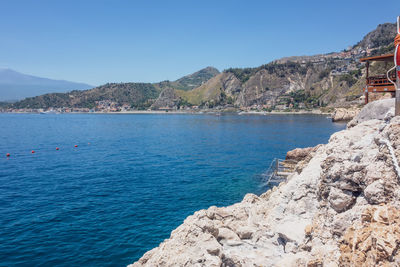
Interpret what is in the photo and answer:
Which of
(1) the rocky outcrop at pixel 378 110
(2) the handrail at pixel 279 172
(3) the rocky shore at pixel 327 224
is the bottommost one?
(2) the handrail at pixel 279 172

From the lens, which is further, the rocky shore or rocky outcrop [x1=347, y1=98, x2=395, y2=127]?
rocky outcrop [x1=347, y1=98, x2=395, y2=127]

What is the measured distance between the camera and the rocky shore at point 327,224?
590cm

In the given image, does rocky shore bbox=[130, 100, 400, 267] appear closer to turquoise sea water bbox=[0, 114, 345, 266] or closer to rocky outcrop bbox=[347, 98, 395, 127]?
rocky outcrop bbox=[347, 98, 395, 127]

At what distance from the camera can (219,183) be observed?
2553 centimetres

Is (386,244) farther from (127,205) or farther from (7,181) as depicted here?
(7,181)

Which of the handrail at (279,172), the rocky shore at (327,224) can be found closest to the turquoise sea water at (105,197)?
the handrail at (279,172)

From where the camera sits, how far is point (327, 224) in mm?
7809

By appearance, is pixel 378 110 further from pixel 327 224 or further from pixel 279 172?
pixel 279 172

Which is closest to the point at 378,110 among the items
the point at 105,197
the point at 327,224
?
the point at 327,224

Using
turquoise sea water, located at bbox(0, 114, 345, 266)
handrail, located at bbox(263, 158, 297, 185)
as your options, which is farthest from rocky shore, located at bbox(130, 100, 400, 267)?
handrail, located at bbox(263, 158, 297, 185)

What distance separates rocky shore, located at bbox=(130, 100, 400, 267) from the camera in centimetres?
590

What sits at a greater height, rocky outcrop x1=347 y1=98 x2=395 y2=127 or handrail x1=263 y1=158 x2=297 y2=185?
rocky outcrop x1=347 y1=98 x2=395 y2=127

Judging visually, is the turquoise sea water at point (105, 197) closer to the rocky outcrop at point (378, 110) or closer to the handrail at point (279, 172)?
the handrail at point (279, 172)

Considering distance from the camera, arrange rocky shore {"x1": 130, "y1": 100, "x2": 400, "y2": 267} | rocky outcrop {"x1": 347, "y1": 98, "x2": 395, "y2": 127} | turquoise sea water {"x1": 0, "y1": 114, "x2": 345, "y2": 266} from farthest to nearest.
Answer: rocky outcrop {"x1": 347, "y1": 98, "x2": 395, "y2": 127}
turquoise sea water {"x1": 0, "y1": 114, "x2": 345, "y2": 266}
rocky shore {"x1": 130, "y1": 100, "x2": 400, "y2": 267}
